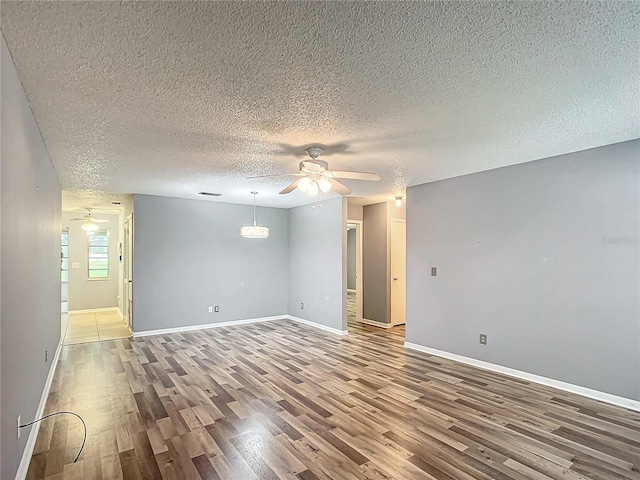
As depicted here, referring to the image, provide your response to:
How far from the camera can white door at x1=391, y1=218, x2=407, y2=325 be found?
7141 millimetres

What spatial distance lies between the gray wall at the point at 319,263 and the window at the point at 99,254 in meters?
5.44

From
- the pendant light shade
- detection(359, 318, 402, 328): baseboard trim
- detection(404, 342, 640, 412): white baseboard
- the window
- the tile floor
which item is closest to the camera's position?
detection(404, 342, 640, 412): white baseboard

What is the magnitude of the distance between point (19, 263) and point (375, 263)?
595 centimetres

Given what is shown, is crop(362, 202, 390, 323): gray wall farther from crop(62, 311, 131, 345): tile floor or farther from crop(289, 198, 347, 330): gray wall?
crop(62, 311, 131, 345): tile floor

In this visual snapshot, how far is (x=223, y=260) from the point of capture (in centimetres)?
722

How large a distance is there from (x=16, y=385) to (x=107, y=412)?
126 cm

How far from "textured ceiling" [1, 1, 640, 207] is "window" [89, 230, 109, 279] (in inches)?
263

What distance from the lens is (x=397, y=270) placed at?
726 centimetres

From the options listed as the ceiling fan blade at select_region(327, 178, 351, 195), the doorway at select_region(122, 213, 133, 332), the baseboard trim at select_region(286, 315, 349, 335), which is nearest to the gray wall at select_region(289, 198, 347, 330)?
the baseboard trim at select_region(286, 315, 349, 335)

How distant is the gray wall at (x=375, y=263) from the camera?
279 inches

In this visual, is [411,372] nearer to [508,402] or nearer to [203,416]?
[508,402]

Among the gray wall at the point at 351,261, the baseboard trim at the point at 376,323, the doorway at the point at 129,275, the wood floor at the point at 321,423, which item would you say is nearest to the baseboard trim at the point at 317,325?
the baseboard trim at the point at 376,323

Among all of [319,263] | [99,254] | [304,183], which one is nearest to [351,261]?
[319,263]

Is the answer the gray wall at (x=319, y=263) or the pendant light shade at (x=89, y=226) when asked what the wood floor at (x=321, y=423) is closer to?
the gray wall at (x=319, y=263)
